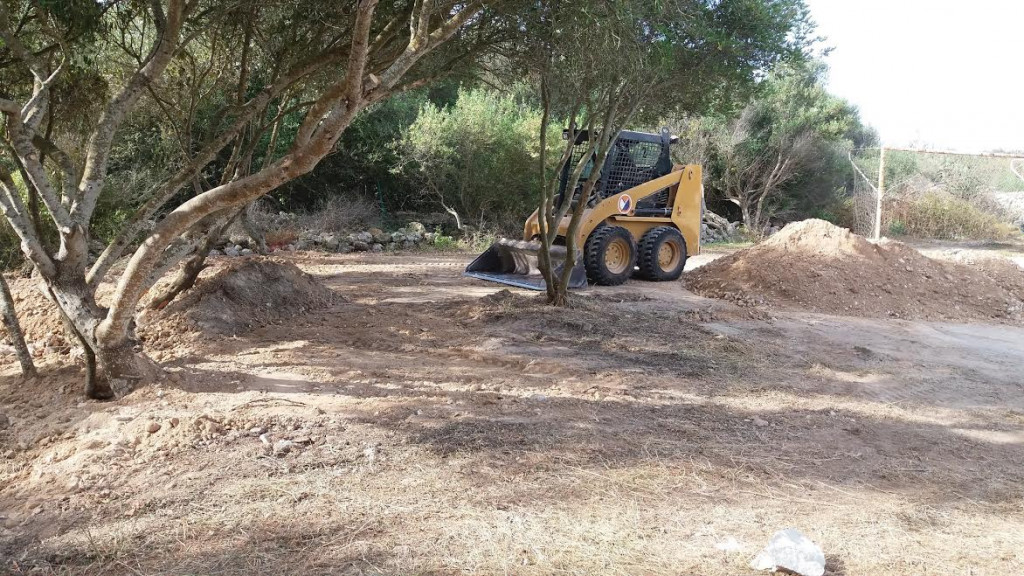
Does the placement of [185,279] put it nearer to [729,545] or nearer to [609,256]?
[729,545]

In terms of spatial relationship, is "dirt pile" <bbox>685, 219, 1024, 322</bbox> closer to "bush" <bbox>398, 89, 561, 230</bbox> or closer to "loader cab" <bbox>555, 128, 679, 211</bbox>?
"loader cab" <bbox>555, 128, 679, 211</bbox>

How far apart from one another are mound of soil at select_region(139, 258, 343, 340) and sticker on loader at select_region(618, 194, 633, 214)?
15.3ft

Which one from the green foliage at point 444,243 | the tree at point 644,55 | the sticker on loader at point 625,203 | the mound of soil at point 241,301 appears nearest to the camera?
the tree at point 644,55

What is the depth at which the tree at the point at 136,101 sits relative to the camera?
401cm

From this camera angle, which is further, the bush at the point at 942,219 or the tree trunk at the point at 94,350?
the bush at the point at 942,219

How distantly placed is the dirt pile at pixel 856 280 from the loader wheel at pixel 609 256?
1109mm

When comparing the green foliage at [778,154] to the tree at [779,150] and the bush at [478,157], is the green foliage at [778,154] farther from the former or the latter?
the bush at [478,157]

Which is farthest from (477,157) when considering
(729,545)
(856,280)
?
(729,545)

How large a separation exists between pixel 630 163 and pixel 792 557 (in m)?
9.29

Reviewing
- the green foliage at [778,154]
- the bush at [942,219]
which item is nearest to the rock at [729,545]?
the green foliage at [778,154]

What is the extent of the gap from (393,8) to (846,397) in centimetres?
498

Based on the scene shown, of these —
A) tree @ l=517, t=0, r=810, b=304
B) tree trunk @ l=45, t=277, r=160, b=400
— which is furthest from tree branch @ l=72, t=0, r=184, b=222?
tree @ l=517, t=0, r=810, b=304

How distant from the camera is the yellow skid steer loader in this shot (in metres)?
10.7

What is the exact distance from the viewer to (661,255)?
12.1m
